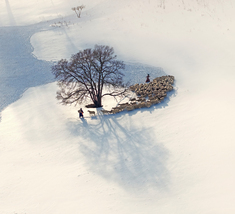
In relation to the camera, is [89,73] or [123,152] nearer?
[123,152]

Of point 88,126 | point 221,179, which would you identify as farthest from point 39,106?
point 221,179

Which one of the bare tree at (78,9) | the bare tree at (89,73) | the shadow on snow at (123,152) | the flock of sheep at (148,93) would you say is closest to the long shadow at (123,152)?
the shadow on snow at (123,152)

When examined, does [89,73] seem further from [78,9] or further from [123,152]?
[78,9]

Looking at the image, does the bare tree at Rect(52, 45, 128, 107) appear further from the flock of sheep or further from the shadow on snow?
the shadow on snow

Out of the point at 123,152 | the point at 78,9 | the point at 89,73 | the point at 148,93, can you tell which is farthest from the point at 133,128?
the point at 78,9

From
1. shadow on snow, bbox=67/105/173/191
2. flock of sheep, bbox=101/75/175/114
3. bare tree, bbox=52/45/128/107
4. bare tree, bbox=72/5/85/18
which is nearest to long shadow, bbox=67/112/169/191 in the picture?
shadow on snow, bbox=67/105/173/191

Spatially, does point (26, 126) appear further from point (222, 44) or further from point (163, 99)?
point (222, 44)
